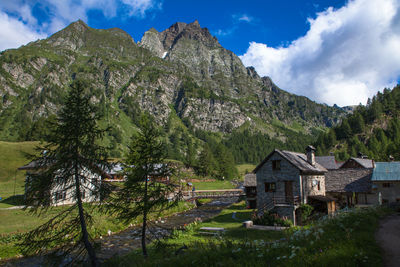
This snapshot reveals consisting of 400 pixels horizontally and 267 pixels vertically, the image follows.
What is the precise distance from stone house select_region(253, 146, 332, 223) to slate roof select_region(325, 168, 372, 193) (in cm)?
722

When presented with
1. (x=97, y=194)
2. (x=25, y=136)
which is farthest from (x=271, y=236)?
(x=25, y=136)

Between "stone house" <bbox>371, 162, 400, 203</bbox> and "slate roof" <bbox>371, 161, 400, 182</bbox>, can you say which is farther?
"slate roof" <bbox>371, 161, 400, 182</bbox>

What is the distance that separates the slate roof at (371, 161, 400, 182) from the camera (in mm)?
39378

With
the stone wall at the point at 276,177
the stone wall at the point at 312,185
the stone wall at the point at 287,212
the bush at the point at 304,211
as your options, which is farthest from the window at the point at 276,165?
the bush at the point at 304,211

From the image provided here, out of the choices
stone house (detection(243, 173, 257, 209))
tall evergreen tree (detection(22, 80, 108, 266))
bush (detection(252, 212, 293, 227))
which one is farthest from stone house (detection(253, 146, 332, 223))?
tall evergreen tree (detection(22, 80, 108, 266))

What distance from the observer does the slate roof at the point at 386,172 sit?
3938 centimetres

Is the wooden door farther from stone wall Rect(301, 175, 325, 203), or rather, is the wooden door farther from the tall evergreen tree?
the tall evergreen tree

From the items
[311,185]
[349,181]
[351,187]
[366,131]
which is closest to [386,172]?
[349,181]

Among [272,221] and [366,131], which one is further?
[366,131]

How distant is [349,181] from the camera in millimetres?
42188

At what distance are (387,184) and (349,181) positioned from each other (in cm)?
534

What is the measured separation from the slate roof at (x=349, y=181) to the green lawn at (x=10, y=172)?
54158 millimetres

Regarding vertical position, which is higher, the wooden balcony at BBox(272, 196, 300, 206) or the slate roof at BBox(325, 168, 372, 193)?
the slate roof at BBox(325, 168, 372, 193)

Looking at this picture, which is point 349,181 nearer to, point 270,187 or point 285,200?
point 285,200
